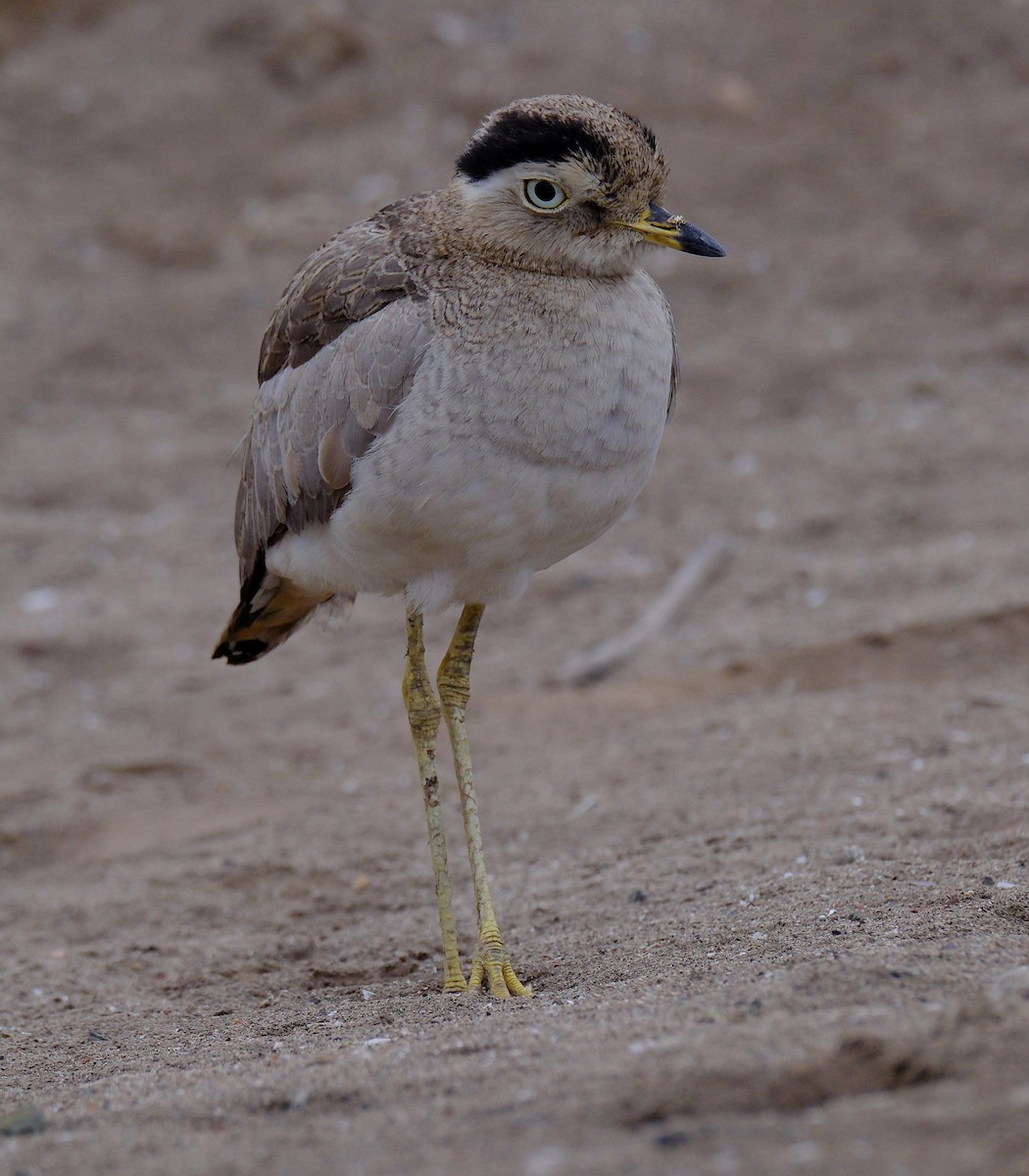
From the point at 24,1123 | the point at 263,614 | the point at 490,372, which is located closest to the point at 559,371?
the point at 490,372

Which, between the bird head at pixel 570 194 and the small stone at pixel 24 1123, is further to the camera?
the bird head at pixel 570 194

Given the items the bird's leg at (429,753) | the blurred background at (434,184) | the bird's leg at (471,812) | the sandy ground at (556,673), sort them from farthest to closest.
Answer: the blurred background at (434,184) → the bird's leg at (429,753) → the bird's leg at (471,812) → the sandy ground at (556,673)

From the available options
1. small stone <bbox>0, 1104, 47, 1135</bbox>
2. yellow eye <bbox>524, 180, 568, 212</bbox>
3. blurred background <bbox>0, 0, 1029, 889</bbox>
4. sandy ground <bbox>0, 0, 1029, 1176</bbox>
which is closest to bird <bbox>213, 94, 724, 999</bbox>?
yellow eye <bbox>524, 180, 568, 212</bbox>

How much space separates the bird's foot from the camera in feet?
14.0

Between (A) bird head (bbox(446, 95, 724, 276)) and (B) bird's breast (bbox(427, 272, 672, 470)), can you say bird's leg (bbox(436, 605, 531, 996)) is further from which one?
(A) bird head (bbox(446, 95, 724, 276))

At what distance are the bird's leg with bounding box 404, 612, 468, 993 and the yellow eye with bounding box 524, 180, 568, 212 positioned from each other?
1.26 meters

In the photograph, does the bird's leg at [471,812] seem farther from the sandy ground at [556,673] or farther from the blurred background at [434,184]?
the blurred background at [434,184]

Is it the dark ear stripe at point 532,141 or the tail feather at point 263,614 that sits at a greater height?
the dark ear stripe at point 532,141

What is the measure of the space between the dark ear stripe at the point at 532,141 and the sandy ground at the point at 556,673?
1.73 meters

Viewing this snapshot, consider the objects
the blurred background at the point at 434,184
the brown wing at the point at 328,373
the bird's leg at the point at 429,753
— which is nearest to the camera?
the brown wing at the point at 328,373

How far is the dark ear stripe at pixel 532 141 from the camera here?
4078 mm

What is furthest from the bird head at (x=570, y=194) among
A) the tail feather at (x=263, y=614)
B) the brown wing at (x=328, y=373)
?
the tail feather at (x=263, y=614)

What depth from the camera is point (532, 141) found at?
4129 mm

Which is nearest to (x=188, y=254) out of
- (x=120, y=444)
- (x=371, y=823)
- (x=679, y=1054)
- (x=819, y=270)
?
(x=120, y=444)
